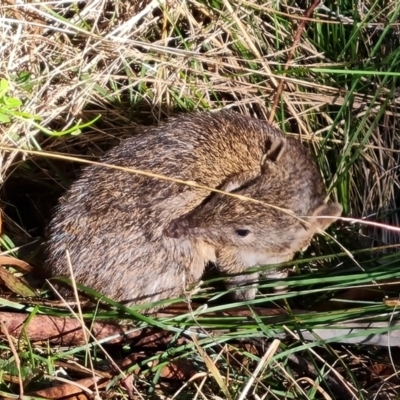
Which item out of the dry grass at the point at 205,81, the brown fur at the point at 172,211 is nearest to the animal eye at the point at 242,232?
the brown fur at the point at 172,211

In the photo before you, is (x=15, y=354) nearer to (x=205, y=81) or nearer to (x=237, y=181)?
(x=237, y=181)

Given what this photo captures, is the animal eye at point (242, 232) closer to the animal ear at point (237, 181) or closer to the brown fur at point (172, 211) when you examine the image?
the brown fur at point (172, 211)

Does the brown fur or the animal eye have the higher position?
the brown fur

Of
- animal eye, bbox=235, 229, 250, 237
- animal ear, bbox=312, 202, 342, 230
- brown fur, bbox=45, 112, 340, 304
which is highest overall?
brown fur, bbox=45, 112, 340, 304

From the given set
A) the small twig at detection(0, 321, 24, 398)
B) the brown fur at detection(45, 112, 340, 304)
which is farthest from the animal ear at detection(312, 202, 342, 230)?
the small twig at detection(0, 321, 24, 398)

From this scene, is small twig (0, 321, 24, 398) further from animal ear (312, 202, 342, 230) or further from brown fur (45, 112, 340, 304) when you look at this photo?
animal ear (312, 202, 342, 230)

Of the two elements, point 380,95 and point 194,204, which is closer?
point 194,204

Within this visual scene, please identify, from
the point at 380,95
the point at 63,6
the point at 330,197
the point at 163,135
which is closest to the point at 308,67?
the point at 380,95

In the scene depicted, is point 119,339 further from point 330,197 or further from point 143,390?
point 330,197
